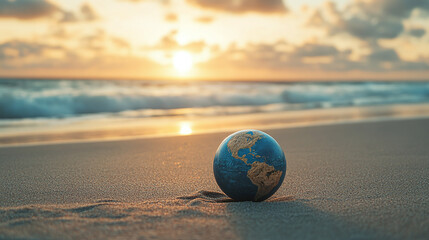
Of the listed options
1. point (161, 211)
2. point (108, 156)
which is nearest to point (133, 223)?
point (161, 211)

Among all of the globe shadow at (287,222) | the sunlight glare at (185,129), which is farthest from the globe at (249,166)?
the sunlight glare at (185,129)

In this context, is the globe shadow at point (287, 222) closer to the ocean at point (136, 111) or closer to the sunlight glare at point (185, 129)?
the sunlight glare at point (185, 129)

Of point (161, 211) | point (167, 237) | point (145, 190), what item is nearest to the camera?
point (167, 237)

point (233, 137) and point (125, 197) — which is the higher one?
point (233, 137)

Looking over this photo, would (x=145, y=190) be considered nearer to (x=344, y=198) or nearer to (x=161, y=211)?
(x=161, y=211)

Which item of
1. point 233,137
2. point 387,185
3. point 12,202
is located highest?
point 233,137

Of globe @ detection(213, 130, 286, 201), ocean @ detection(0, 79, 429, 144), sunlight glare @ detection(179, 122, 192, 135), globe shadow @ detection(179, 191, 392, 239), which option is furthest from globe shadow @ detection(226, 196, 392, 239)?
ocean @ detection(0, 79, 429, 144)

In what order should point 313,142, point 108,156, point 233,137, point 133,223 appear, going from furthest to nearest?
1. point 313,142
2. point 108,156
3. point 233,137
4. point 133,223

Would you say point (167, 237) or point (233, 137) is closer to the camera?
point (167, 237)
